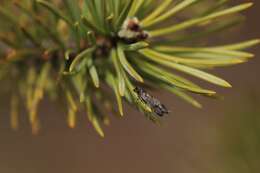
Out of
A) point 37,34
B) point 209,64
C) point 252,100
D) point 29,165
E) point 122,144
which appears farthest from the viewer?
point 122,144

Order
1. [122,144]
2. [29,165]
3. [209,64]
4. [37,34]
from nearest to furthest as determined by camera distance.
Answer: [209,64] → [37,34] → [29,165] → [122,144]

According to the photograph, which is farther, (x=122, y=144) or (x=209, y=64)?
(x=122, y=144)

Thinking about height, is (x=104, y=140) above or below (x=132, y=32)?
above

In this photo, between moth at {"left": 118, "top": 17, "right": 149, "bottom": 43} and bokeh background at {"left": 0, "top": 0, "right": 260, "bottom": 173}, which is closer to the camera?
moth at {"left": 118, "top": 17, "right": 149, "bottom": 43}

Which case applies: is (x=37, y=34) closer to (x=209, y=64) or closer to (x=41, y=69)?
(x=41, y=69)

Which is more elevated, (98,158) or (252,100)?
(98,158)

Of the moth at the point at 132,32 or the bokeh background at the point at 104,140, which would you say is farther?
the bokeh background at the point at 104,140

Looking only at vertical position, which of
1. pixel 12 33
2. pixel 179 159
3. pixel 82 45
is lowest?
pixel 179 159

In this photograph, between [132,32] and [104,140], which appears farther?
[104,140]

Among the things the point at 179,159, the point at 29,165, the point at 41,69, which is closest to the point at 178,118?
the point at 29,165

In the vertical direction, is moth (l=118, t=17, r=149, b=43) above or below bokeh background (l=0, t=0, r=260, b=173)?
below

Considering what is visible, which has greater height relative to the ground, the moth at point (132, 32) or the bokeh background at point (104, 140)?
the bokeh background at point (104, 140)
